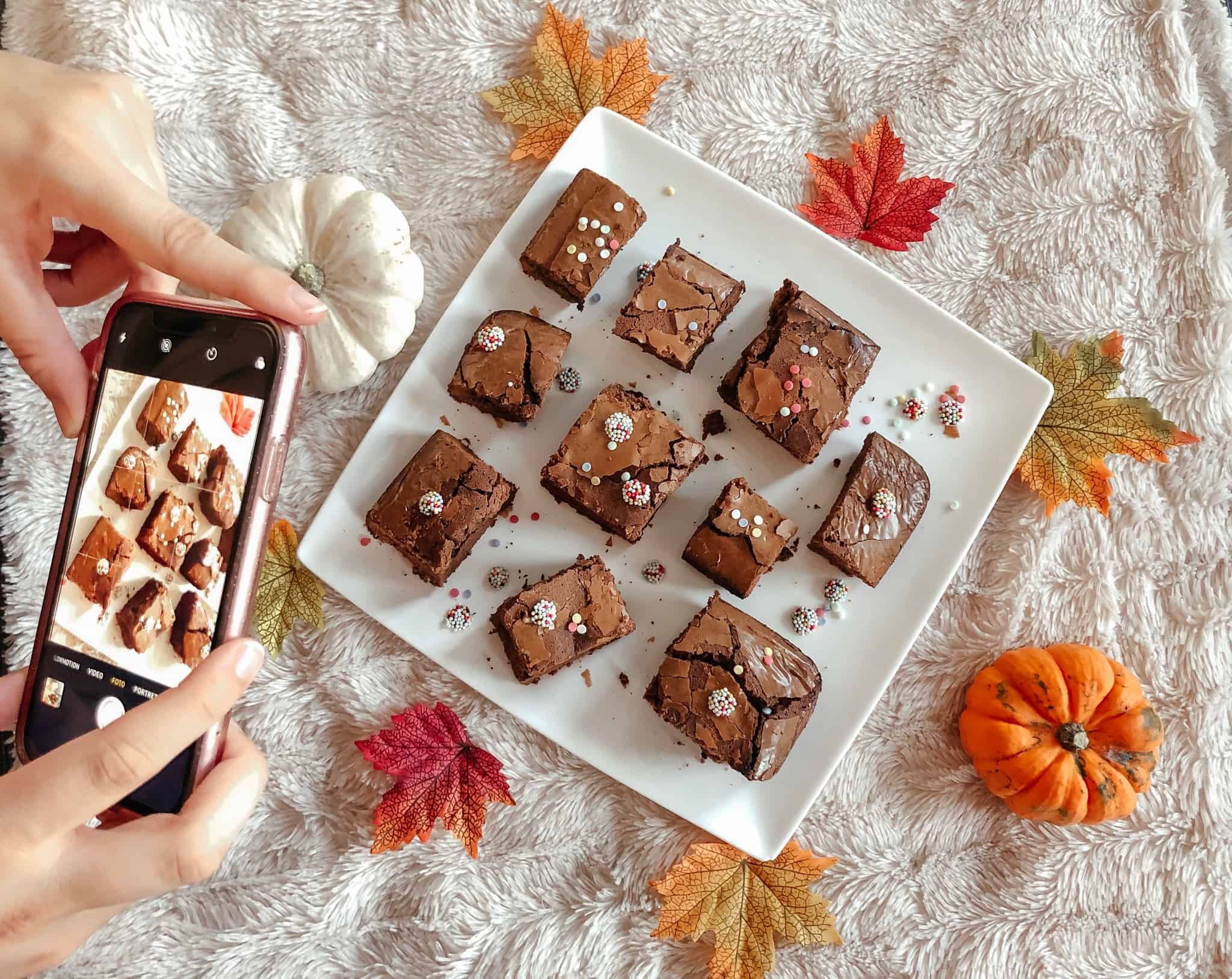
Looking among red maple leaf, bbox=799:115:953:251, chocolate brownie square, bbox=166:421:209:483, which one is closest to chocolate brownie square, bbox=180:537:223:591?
chocolate brownie square, bbox=166:421:209:483

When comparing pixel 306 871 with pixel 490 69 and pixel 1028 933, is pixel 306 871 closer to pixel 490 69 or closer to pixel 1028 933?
pixel 1028 933

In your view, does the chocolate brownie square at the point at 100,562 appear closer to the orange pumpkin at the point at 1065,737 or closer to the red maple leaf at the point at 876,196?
the red maple leaf at the point at 876,196

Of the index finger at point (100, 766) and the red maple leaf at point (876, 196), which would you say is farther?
the red maple leaf at point (876, 196)

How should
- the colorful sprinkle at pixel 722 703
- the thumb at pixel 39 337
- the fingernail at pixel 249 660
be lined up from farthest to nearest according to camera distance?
the colorful sprinkle at pixel 722 703
the thumb at pixel 39 337
the fingernail at pixel 249 660

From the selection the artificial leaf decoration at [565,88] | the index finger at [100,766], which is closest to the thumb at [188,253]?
the index finger at [100,766]

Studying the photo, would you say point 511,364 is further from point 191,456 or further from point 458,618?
point 191,456

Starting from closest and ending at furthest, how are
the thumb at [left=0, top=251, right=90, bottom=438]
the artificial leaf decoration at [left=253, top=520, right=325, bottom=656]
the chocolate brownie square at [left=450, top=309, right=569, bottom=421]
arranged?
the thumb at [left=0, top=251, right=90, bottom=438], the chocolate brownie square at [left=450, top=309, right=569, bottom=421], the artificial leaf decoration at [left=253, top=520, right=325, bottom=656]

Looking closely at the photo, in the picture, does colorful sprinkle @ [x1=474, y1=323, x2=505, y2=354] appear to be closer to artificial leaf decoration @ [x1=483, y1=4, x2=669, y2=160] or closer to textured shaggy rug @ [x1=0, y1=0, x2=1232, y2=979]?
textured shaggy rug @ [x1=0, y1=0, x2=1232, y2=979]

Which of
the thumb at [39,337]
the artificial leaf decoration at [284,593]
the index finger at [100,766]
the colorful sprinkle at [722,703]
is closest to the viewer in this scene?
the index finger at [100,766]
